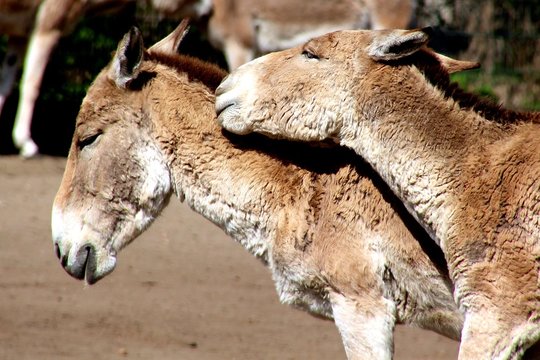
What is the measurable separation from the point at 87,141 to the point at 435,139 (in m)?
1.51

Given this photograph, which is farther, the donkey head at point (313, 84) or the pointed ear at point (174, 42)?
the pointed ear at point (174, 42)

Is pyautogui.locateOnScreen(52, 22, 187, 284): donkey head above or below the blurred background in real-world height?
above

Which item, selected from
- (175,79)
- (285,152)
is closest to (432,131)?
(285,152)

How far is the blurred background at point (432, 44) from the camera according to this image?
11.5 metres

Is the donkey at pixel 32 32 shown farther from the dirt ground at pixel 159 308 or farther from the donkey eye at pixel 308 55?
the donkey eye at pixel 308 55

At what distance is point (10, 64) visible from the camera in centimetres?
1082

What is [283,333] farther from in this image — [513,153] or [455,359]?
[513,153]

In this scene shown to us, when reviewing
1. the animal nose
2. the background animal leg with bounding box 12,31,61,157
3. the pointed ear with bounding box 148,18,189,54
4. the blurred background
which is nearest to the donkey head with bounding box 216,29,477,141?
the pointed ear with bounding box 148,18,189,54

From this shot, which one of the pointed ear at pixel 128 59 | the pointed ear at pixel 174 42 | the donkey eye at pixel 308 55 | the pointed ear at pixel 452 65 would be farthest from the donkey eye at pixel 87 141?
the pointed ear at pixel 452 65

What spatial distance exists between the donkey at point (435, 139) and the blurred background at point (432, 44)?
6.90 m

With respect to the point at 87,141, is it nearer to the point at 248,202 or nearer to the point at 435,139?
the point at 248,202

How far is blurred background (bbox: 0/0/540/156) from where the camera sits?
1152 cm

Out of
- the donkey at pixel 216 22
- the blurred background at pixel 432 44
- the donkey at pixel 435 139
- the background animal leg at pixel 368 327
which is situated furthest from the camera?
the blurred background at pixel 432 44

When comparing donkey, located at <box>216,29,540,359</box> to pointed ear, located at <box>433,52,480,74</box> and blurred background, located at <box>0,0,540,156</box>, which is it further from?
blurred background, located at <box>0,0,540,156</box>
